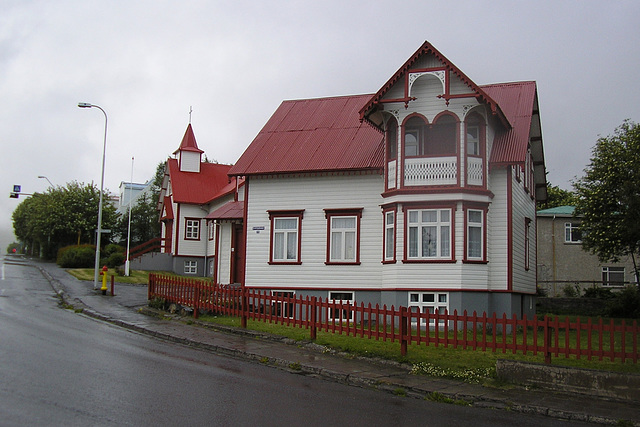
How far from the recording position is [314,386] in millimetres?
11703

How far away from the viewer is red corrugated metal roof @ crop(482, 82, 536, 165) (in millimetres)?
21734

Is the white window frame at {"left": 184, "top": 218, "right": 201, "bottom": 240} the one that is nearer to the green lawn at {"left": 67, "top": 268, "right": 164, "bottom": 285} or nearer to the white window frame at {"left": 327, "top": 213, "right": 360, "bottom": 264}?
the green lawn at {"left": 67, "top": 268, "right": 164, "bottom": 285}

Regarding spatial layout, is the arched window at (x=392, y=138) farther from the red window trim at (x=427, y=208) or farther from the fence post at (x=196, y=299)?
the fence post at (x=196, y=299)

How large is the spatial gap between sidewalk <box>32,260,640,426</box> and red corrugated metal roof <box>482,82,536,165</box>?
1051 cm

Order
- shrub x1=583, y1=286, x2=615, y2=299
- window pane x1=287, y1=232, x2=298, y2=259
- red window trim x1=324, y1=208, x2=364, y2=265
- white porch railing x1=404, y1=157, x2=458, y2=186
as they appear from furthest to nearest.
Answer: shrub x1=583, y1=286, x2=615, y2=299
window pane x1=287, y1=232, x2=298, y2=259
red window trim x1=324, y1=208, x2=364, y2=265
white porch railing x1=404, y1=157, x2=458, y2=186

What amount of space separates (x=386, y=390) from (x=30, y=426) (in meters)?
6.54

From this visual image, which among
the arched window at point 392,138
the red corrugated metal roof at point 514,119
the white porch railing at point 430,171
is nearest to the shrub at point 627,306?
the red corrugated metal roof at point 514,119

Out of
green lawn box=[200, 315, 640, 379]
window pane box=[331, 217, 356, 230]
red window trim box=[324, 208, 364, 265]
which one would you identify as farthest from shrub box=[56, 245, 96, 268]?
green lawn box=[200, 315, 640, 379]

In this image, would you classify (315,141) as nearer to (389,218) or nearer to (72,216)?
(389,218)

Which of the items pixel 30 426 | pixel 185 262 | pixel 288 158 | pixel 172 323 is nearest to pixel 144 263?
pixel 185 262

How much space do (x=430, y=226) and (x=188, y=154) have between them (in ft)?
107

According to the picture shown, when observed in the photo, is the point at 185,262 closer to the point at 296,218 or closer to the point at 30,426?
the point at 296,218

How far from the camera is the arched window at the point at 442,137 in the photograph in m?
22.2

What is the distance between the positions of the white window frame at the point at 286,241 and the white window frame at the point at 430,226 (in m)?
5.23
